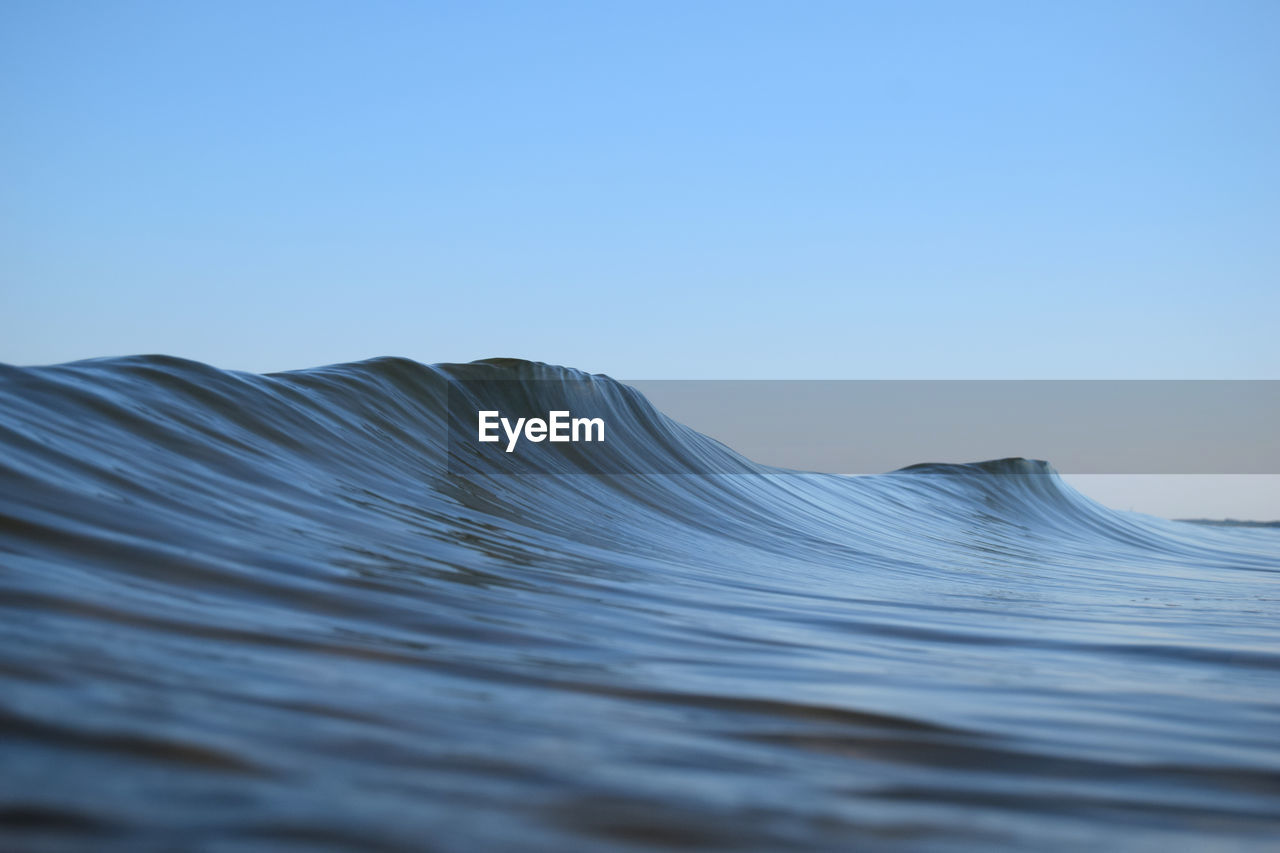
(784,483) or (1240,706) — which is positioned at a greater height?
(784,483)

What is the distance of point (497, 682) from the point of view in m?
1.25

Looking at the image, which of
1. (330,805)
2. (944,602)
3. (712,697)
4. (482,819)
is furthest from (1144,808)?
(944,602)

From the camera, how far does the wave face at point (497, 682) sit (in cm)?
78

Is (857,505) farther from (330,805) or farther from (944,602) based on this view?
(330,805)

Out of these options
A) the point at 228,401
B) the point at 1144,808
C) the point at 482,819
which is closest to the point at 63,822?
the point at 482,819

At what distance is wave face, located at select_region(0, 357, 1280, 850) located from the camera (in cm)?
78

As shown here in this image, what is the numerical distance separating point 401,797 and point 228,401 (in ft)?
9.71

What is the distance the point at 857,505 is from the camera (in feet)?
26.4

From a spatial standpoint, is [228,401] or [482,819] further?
[228,401]

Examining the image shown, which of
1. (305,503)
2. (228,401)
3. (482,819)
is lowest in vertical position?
(482,819)

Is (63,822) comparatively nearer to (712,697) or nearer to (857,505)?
(712,697)

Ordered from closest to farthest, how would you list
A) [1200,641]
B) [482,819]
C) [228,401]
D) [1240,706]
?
[482,819]
[1240,706]
[1200,641]
[228,401]

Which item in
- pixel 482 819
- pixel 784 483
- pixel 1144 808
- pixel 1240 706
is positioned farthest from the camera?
pixel 784 483

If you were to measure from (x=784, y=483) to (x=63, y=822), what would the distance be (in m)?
7.20
